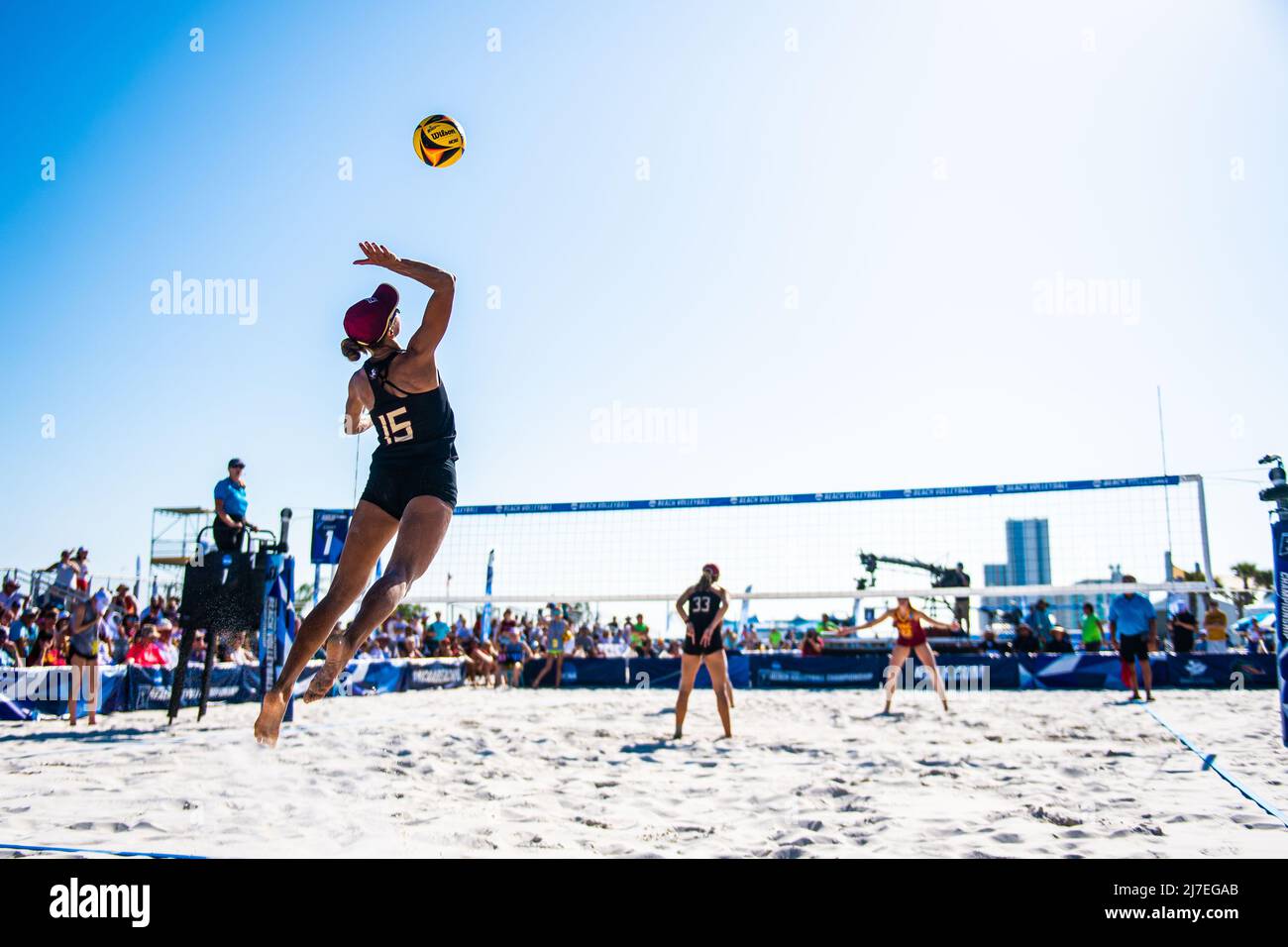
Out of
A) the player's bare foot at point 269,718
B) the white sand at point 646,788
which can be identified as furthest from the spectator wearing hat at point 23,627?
the player's bare foot at point 269,718

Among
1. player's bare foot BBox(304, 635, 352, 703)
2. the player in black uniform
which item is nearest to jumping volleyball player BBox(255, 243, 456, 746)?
player's bare foot BBox(304, 635, 352, 703)

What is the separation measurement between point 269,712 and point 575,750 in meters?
3.31

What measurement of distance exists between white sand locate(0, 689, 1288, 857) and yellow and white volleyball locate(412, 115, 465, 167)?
2628mm

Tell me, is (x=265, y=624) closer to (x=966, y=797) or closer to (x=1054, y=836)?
(x=966, y=797)

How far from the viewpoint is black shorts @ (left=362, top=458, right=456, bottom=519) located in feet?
9.37

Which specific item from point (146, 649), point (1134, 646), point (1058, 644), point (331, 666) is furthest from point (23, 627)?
point (1058, 644)

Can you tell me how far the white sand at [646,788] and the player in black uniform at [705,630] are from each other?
0.47 m

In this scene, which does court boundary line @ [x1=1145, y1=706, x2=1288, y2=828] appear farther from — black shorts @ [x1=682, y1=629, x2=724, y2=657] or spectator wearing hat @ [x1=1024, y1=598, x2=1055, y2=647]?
spectator wearing hat @ [x1=1024, y1=598, x2=1055, y2=647]

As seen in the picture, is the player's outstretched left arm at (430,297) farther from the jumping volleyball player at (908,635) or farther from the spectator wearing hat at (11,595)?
the spectator wearing hat at (11,595)

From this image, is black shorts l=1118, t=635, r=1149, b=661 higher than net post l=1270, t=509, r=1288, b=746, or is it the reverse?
net post l=1270, t=509, r=1288, b=746

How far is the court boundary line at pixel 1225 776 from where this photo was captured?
3.53m

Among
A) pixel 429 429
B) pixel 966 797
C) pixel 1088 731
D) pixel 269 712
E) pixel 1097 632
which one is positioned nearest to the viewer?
pixel 269 712
